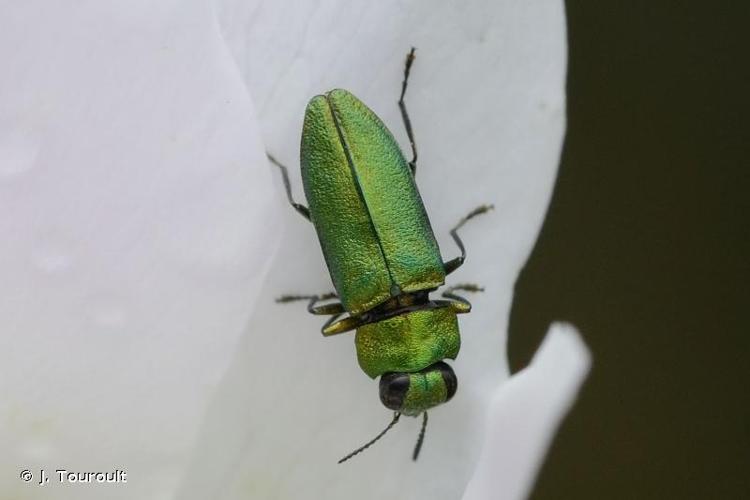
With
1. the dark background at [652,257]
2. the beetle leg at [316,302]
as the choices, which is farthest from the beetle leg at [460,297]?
the dark background at [652,257]

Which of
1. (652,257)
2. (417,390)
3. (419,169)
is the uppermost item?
(419,169)

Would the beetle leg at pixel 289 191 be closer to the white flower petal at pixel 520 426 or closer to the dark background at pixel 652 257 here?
the white flower petal at pixel 520 426

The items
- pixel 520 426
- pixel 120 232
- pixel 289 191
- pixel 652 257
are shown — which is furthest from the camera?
pixel 652 257

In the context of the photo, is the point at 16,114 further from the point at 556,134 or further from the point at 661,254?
the point at 661,254

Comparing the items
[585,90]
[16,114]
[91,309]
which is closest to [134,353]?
[91,309]

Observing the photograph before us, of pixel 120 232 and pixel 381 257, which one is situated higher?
pixel 120 232

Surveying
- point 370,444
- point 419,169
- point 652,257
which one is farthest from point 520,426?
point 652,257

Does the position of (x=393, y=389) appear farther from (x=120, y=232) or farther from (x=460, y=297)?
(x=120, y=232)

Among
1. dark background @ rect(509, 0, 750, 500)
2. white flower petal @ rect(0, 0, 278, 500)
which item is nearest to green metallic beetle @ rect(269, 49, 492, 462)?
white flower petal @ rect(0, 0, 278, 500)
